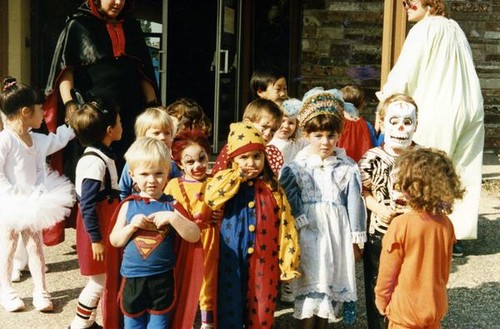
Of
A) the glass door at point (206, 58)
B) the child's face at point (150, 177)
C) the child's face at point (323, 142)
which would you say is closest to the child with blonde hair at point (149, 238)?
the child's face at point (150, 177)

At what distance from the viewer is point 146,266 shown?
328 centimetres

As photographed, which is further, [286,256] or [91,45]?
[91,45]

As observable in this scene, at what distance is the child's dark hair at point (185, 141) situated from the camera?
3.74 meters

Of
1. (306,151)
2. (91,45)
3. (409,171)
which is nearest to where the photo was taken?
(409,171)

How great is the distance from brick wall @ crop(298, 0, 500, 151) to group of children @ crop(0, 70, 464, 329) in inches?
206

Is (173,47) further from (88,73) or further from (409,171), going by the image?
(409,171)

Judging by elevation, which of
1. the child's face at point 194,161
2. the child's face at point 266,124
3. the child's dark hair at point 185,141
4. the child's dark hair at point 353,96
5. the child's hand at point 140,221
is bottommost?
the child's hand at point 140,221

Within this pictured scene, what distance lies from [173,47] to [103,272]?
5.86m

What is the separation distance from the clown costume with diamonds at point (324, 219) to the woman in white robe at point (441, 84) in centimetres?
158

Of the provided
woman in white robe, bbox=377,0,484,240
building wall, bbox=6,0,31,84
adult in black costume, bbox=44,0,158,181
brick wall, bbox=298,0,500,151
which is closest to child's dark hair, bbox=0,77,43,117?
adult in black costume, bbox=44,0,158,181

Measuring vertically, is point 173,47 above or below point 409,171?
above

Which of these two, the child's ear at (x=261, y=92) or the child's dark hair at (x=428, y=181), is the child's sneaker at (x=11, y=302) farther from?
the child's dark hair at (x=428, y=181)

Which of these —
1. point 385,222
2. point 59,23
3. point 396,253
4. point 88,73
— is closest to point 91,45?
point 88,73

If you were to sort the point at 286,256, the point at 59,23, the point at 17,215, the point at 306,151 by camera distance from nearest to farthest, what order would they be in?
1. the point at 286,256
2. the point at 306,151
3. the point at 17,215
4. the point at 59,23
